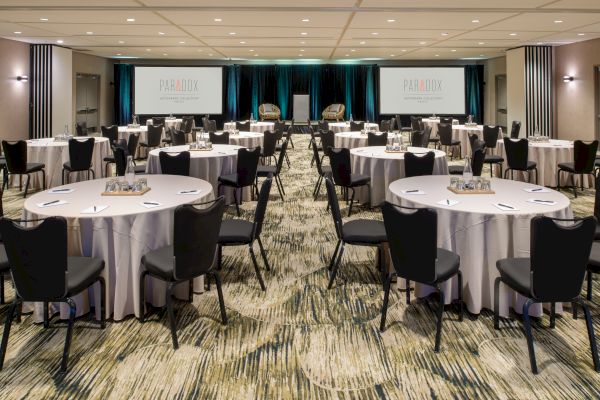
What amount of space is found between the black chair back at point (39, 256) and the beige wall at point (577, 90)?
13.4 metres

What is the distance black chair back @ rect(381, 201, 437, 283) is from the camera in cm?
286

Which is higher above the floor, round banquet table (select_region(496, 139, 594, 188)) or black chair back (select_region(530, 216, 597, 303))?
round banquet table (select_region(496, 139, 594, 188))

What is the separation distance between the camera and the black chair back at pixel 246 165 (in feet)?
19.8

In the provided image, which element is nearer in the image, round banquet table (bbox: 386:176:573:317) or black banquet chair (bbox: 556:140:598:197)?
round banquet table (bbox: 386:176:573:317)

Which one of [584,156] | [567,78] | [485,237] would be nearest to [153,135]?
[584,156]

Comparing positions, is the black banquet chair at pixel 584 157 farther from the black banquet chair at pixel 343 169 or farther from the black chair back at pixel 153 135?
the black chair back at pixel 153 135

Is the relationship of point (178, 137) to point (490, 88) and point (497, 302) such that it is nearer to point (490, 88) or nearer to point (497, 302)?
point (497, 302)

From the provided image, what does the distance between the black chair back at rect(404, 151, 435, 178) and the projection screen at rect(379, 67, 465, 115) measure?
14.7m

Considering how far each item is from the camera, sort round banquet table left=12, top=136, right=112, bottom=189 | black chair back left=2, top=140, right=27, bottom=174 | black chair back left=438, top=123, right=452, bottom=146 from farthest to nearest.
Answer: black chair back left=438, top=123, right=452, bottom=146 → round banquet table left=12, top=136, right=112, bottom=189 → black chair back left=2, top=140, right=27, bottom=174

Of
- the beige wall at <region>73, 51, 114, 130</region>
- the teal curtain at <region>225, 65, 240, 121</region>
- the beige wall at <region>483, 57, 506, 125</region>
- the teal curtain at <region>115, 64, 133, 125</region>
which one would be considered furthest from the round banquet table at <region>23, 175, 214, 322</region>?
the beige wall at <region>483, 57, 506, 125</region>

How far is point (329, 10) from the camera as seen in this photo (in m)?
7.71

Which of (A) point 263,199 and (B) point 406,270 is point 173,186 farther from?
(B) point 406,270

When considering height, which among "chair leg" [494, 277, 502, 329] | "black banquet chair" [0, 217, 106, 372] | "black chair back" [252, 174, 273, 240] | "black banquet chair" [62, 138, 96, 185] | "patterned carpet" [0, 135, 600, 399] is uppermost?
"black banquet chair" [62, 138, 96, 185]

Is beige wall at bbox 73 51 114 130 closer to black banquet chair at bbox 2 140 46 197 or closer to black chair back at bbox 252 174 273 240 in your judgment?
black banquet chair at bbox 2 140 46 197
